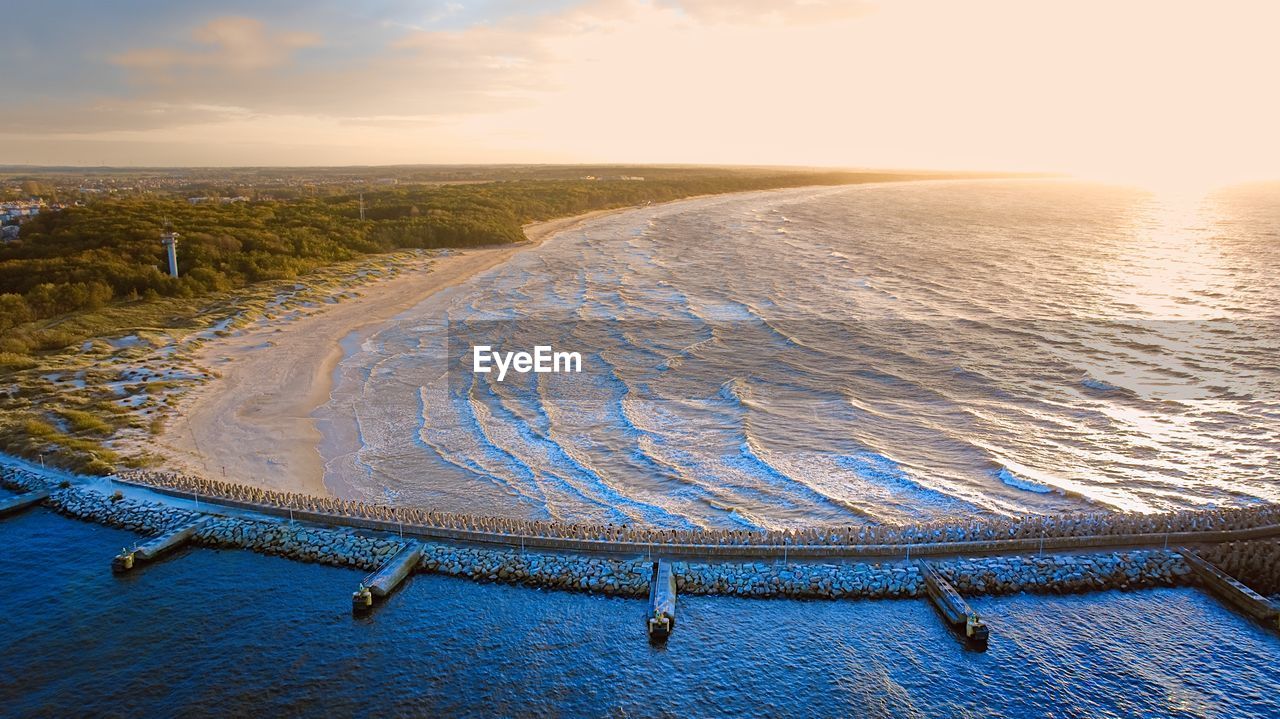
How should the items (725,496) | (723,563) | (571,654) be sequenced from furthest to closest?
(725,496) → (723,563) → (571,654)

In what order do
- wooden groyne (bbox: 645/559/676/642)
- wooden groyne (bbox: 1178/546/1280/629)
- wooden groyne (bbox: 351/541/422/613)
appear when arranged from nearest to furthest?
wooden groyne (bbox: 645/559/676/642) → wooden groyne (bbox: 1178/546/1280/629) → wooden groyne (bbox: 351/541/422/613)

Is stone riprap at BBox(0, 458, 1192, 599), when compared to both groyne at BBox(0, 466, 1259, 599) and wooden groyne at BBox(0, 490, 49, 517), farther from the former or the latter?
wooden groyne at BBox(0, 490, 49, 517)

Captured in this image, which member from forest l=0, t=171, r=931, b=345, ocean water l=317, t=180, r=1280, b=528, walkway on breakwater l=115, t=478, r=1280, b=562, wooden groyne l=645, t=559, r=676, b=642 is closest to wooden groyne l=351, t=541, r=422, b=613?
walkway on breakwater l=115, t=478, r=1280, b=562

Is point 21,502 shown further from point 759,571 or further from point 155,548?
point 759,571

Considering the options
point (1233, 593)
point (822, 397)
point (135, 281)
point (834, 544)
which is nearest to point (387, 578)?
point (834, 544)

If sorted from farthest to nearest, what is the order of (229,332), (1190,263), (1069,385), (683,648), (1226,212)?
(1226,212) < (1190,263) < (229,332) < (1069,385) < (683,648)

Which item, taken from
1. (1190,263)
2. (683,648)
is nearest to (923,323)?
(683,648)

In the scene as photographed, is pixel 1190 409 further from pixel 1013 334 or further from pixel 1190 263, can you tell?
pixel 1190 263
